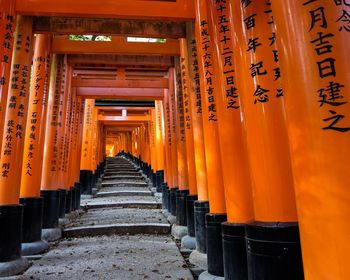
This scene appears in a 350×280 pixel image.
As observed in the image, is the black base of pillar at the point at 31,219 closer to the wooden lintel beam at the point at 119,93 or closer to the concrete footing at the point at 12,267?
the concrete footing at the point at 12,267

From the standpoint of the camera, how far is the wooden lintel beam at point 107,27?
238 inches

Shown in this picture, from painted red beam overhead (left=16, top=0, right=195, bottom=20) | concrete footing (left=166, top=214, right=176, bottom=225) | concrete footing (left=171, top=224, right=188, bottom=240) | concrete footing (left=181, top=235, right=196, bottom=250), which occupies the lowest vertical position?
concrete footing (left=181, top=235, right=196, bottom=250)

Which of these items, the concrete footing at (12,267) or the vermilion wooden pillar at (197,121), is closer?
the concrete footing at (12,267)

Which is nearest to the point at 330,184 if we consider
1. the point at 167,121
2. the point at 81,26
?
the point at 81,26

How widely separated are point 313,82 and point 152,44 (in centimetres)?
627

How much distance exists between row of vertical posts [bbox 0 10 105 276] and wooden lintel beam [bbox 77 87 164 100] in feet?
5.39

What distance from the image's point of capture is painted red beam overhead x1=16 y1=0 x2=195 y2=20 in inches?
195

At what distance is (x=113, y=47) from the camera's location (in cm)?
736

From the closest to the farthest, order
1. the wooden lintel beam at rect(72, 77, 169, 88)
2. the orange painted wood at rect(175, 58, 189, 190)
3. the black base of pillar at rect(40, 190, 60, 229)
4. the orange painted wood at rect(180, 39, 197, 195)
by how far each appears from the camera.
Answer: the orange painted wood at rect(180, 39, 197, 195)
the black base of pillar at rect(40, 190, 60, 229)
the orange painted wood at rect(175, 58, 189, 190)
the wooden lintel beam at rect(72, 77, 169, 88)

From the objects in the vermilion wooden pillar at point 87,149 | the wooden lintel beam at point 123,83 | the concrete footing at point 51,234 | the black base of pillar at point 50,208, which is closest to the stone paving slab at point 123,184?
the vermilion wooden pillar at point 87,149

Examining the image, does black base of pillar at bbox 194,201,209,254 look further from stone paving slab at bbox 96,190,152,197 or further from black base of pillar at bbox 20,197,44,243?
stone paving slab at bbox 96,190,152,197

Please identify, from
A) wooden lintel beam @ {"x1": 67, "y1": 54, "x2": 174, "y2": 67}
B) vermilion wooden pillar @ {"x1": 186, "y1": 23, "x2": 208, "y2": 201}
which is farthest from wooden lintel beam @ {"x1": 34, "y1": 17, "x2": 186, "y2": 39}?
wooden lintel beam @ {"x1": 67, "y1": 54, "x2": 174, "y2": 67}

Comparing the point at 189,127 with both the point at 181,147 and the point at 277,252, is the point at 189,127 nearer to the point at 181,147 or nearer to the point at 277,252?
the point at 181,147

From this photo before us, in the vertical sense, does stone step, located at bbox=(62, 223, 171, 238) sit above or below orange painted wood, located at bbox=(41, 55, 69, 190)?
below
